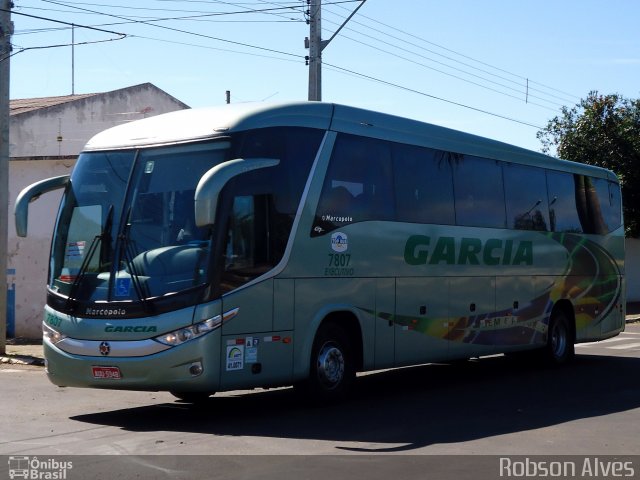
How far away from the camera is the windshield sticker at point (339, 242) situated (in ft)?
39.1

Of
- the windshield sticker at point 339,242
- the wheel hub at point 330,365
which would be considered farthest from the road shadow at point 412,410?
the windshield sticker at point 339,242

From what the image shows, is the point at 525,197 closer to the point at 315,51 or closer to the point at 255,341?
the point at 255,341

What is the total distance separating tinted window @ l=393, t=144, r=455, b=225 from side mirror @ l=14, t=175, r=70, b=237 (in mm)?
4560

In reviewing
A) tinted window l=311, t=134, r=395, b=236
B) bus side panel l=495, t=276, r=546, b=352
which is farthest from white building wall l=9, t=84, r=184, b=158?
tinted window l=311, t=134, r=395, b=236

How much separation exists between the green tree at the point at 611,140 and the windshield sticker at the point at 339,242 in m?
22.7

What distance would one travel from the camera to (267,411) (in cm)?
1156

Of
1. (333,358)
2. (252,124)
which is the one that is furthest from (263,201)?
(333,358)

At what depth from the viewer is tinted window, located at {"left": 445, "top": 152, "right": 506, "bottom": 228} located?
577 inches

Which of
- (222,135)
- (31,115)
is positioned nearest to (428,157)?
(222,135)

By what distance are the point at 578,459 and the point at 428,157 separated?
628 centimetres

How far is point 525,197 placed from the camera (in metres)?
16.5

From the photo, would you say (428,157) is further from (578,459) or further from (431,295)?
(578,459)

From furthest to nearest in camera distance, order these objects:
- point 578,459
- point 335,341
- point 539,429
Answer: point 335,341
point 539,429
point 578,459

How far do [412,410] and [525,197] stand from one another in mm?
6193
